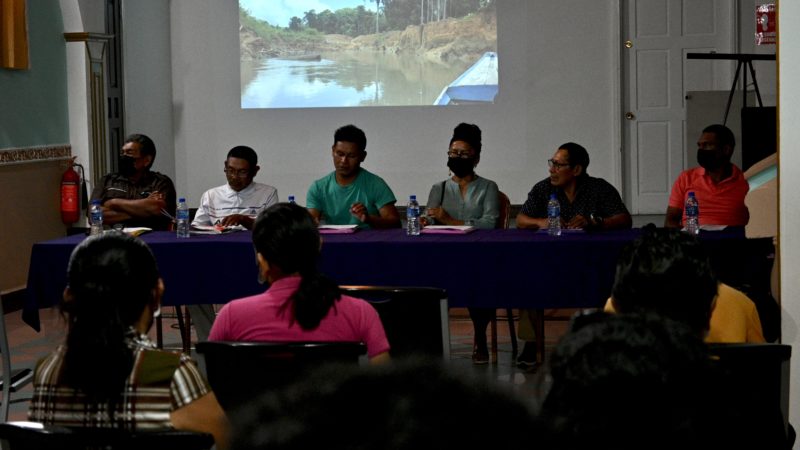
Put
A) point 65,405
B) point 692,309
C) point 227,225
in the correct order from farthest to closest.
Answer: point 227,225
point 692,309
point 65,405

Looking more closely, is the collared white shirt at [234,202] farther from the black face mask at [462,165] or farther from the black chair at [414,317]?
the black chair at [414,317]

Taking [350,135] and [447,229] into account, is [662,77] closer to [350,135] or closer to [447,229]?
[350,135]

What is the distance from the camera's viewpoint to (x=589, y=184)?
566 centimetres

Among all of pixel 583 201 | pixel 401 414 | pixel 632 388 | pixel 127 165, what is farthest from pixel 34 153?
pixel 401 414

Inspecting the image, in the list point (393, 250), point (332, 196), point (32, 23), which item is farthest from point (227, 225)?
point (32, 23)

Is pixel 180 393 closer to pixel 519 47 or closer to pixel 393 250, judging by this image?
pixel 393 250

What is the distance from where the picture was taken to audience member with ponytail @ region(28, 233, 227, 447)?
6.84ft

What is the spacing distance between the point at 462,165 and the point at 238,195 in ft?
3.88

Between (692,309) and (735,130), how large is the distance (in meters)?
6.94

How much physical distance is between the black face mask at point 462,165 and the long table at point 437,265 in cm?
72

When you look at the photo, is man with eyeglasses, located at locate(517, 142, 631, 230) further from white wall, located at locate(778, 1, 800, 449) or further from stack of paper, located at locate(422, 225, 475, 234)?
white wall, located at locate(778, 1, 800, 449)

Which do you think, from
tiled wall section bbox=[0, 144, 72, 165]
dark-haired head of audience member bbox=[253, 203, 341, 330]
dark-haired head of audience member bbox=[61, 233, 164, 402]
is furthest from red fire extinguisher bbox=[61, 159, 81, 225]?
dark-haired head of audience member bbox=[61, 233, 164, 402]

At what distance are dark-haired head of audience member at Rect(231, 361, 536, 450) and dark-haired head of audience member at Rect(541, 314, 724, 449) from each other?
22cm

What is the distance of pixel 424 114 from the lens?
10.8 m
